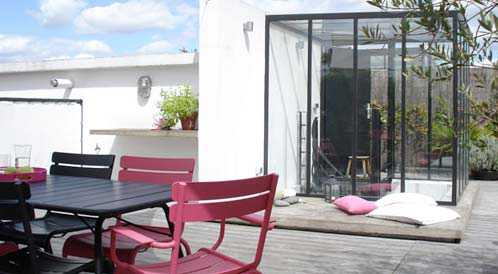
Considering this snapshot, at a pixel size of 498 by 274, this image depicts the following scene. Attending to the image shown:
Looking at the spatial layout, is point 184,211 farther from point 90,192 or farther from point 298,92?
point 298,92

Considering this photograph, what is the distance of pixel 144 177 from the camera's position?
4430 millimetres

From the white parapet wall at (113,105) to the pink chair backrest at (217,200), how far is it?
4.98 meters

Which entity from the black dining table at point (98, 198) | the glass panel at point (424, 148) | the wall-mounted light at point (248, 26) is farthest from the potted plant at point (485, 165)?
the black dining table at point (98, 198)

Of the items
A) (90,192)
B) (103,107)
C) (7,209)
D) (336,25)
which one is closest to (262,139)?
(336,25)

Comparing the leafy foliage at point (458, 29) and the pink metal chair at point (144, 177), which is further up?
the leafy foliage at point (458, 29)

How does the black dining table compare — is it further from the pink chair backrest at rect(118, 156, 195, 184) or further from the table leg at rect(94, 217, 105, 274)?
the pink chair backrest at rect(118, 156, 195, 184)

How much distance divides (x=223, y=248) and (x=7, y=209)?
9.29 feet

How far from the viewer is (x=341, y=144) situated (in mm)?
8266

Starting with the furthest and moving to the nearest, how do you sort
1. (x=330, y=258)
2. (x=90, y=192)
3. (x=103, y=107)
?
1. (x=103, y=107)
2. (x=330, y=258)
3. (x=90, y=192)

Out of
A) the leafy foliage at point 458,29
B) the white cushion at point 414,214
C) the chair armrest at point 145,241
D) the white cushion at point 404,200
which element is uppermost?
the leafy foliage at point 458,29


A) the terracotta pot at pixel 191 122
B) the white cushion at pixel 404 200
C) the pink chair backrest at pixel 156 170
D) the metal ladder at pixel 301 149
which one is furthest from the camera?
the metal ladder at pixel 301 149

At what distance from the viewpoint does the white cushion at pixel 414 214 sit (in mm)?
6254

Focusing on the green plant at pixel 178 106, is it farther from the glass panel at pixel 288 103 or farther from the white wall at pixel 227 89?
the glass panel at pixel 288 103

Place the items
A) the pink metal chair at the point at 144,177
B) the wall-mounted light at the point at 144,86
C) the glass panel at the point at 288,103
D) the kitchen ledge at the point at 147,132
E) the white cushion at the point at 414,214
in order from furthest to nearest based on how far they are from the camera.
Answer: the glass panel at the point at 288,103
the wall-mounted light at the point at 144,86
the kitchen ledge at the point at 147,132
the white cushion at the point at 414,214
the pink metal chair at the point at 144,177
